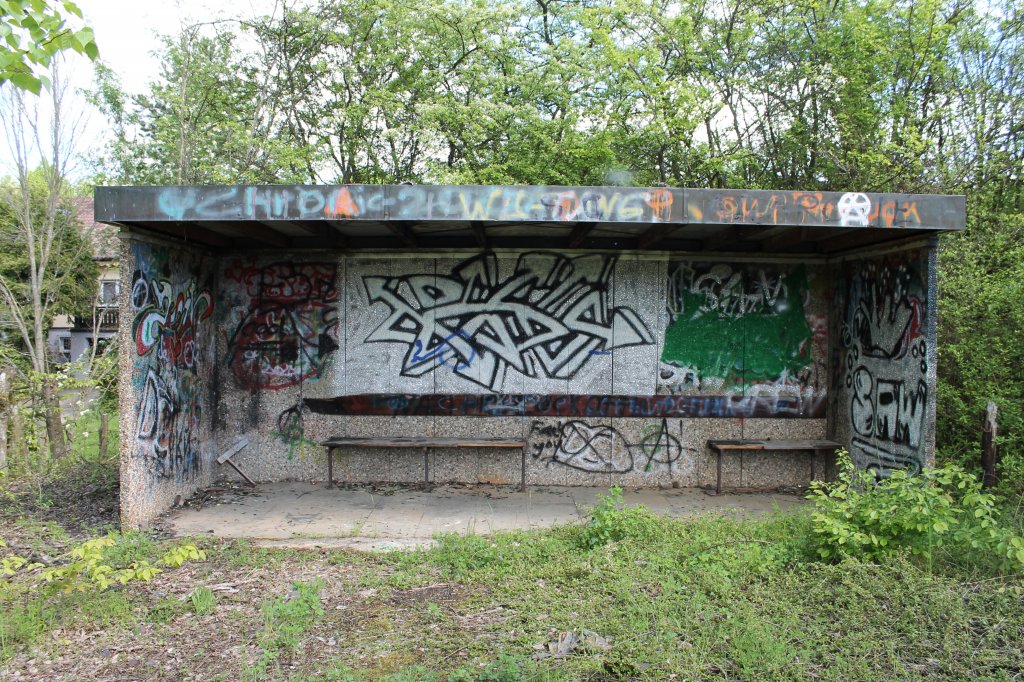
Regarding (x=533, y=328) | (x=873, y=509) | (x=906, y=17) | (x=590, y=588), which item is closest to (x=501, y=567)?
(x=590, y=588)

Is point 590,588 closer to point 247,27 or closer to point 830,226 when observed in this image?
point 830,226

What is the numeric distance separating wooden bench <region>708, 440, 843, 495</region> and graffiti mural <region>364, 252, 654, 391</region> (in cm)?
141

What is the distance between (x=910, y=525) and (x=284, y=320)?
248 inches

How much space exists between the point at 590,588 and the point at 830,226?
347cm

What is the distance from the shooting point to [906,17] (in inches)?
384

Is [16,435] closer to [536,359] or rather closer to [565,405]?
[536,359]

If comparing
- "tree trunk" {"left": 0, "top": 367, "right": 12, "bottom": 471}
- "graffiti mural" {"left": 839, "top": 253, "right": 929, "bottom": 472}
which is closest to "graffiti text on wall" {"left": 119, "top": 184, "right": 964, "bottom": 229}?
"graffiti mural" {"left": 839, "top": 253, "right": 929, "bottom": 472}

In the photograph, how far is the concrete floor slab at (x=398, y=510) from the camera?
550 cm

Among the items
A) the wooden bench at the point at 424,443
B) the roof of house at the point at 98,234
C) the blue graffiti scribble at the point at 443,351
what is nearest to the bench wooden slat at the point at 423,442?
the wooden bench at the point at 424,443

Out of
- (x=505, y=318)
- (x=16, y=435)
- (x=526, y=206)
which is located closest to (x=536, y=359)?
(x=505, y=318)

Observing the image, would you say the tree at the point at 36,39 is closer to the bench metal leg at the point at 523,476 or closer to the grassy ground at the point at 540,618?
the grassy ground at the point at 540,618

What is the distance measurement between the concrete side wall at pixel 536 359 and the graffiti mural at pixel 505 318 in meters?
0.02

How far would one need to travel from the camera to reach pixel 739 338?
7109mm

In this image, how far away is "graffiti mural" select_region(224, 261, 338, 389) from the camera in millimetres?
7133
